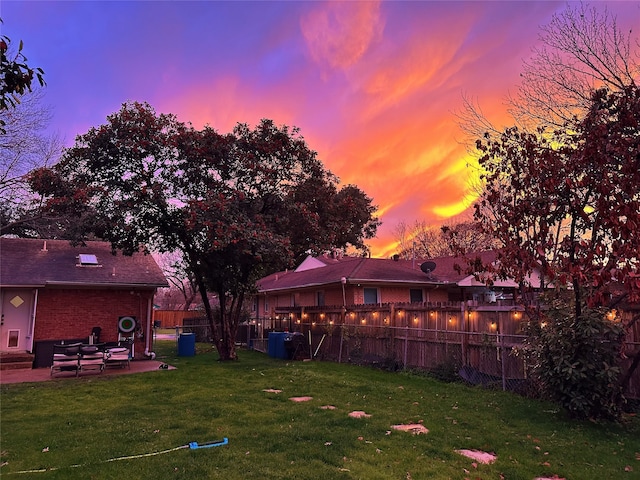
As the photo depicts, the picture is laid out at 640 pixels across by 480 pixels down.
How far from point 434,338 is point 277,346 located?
23.1ft

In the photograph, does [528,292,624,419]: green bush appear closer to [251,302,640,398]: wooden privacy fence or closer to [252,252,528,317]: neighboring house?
[251,302,640,398]: wooden privacy fence

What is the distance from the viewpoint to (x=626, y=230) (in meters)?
4.78

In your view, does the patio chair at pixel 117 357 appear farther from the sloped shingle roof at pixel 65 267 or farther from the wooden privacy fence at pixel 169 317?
the wooden privacy fence at pixel 169 317

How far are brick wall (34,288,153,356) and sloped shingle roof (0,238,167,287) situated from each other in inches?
24.3

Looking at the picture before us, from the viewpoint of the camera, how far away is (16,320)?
1450 centimetres

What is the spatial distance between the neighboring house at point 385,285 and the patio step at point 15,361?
10.7m

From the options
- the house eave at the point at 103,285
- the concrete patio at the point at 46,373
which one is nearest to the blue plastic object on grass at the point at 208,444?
the concrete patio at the point at 46,373

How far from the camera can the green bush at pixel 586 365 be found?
6.62 metres

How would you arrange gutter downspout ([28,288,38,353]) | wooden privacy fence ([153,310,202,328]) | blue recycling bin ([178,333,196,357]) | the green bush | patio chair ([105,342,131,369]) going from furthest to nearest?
wooden privacy fence ([153,310,202,328]) < blue recycling bin ([178,333,196,357]) < gutter downspout ([28,288,38,353]) < patio chair ([105,342,131,369]) < the green bush

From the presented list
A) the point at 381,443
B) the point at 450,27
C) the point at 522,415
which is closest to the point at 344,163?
the point at 450,27

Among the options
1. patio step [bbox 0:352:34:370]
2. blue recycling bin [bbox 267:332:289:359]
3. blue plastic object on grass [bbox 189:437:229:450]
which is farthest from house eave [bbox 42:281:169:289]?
blue plastic object on grass [bbox 189:437:229:450]

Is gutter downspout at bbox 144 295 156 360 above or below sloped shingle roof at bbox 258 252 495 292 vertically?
below

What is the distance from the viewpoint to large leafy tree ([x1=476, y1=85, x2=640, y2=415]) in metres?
5.15

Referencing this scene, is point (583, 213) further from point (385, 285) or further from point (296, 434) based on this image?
point (385, 285)
